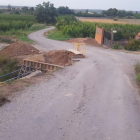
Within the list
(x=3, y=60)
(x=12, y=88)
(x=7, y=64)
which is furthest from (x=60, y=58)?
(x=12, y=88)

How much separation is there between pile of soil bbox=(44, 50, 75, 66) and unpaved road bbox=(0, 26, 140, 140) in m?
3.81

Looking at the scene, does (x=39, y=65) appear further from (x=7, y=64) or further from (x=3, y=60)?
(x=3, y=60)

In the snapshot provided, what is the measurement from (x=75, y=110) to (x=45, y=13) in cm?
6122


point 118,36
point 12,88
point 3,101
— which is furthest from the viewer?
point 118,36

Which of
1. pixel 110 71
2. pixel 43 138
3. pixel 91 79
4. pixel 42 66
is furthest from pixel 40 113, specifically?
pixel 42 66

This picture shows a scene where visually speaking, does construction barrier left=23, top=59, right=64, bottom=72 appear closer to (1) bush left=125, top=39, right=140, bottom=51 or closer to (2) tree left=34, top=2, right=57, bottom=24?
(1) bush left=125, top=39, right=140, bottom=51

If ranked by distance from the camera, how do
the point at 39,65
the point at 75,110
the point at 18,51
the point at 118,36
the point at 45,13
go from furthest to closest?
the point at 45,13
the point at 118,36
the point at 18,51
the point at 39,65
the point at 75,110

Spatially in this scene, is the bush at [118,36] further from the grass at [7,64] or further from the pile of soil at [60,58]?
the grass at [7,64]

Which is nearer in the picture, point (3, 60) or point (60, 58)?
point (60, 58)

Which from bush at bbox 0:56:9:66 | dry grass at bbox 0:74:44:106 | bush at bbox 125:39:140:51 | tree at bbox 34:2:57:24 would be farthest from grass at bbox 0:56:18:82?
tree at bbox 34:2:57:24

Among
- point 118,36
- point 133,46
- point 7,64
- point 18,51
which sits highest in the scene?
point 118,36

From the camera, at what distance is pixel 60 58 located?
54.8ft

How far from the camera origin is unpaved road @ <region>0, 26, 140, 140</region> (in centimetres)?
621

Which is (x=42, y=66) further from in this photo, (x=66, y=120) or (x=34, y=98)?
(x=66, y=120)
